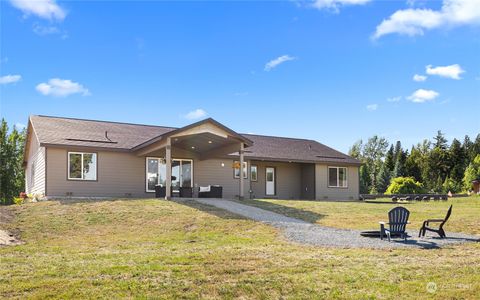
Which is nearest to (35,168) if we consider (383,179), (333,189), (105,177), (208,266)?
(105,177)

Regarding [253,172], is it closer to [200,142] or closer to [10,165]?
[200,142]

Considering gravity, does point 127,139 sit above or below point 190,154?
above

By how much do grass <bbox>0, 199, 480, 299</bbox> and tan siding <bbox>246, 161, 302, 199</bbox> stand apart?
1350 cm

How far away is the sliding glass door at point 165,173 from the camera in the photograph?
23750mm

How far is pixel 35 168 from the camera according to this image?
79.0 ft

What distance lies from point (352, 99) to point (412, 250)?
59.7ft

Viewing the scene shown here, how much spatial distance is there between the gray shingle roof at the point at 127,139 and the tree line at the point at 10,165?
1660 centimetres

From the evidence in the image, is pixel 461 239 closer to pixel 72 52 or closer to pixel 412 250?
pixel 412 250

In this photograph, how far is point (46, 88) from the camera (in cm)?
2481

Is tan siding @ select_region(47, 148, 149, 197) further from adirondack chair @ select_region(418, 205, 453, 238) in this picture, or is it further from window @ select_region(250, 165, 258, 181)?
adirondack chair @ select_region(418, 205, 453, 238)

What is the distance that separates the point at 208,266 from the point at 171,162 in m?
16.3

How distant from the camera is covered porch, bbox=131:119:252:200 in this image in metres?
20.1

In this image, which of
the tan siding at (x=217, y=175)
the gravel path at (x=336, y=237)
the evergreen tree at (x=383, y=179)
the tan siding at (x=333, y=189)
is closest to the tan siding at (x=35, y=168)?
the tan siding at (x=217, y=175)
